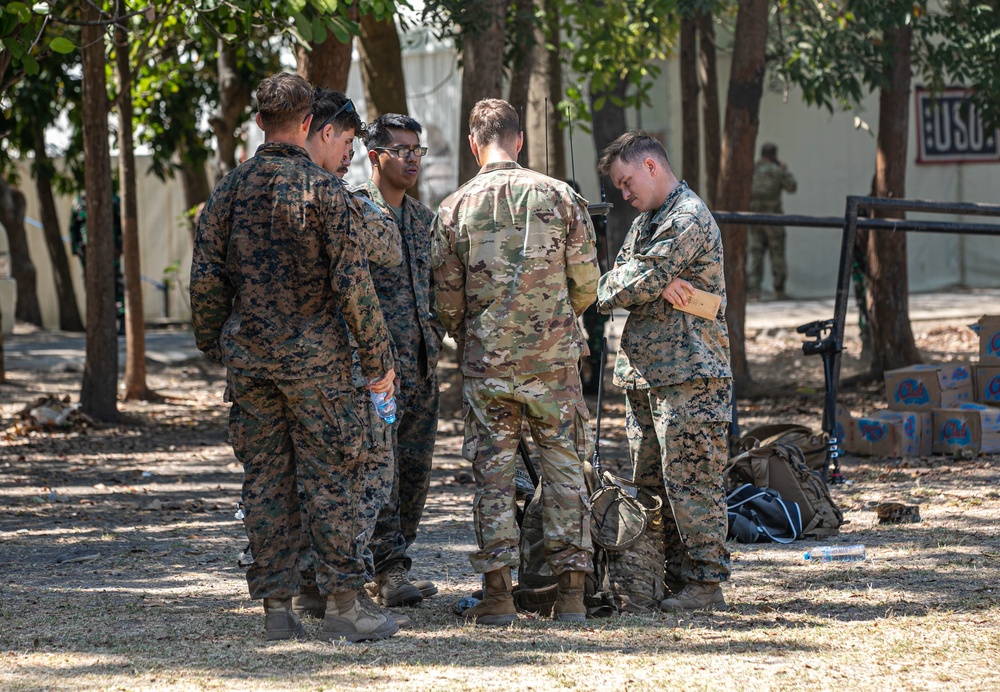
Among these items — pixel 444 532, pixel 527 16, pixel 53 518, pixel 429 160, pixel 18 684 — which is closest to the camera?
pixel 18 684

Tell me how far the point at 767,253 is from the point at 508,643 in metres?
14.3

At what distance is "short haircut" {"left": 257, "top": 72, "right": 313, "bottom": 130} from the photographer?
13.6ft

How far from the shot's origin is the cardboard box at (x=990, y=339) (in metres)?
8.31

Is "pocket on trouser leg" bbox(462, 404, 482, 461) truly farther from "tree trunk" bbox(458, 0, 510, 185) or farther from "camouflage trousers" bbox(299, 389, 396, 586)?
"tree trunk" bbox(458, 0, 510, 185)

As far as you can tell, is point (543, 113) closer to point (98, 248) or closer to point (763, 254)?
point (763, 254)

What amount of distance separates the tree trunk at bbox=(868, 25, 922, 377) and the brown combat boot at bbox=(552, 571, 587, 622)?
7.04m

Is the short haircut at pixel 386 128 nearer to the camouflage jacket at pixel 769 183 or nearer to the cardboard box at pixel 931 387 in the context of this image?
the cardboard box at pixel 931 387

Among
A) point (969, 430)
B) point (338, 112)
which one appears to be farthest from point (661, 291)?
point (969, 430)

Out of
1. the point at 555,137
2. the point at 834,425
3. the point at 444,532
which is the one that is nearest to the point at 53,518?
the point at 444,532

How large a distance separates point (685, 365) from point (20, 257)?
632 inches

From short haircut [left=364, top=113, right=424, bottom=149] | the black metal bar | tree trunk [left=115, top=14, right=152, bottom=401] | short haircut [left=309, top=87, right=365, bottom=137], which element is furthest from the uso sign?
short haircut [left=309, top=87, right=365, bottom=137]

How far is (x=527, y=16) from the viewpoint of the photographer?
1073 cm

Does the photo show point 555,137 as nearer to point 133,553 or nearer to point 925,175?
point 925,175

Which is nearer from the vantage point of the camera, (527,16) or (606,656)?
(606,656)
